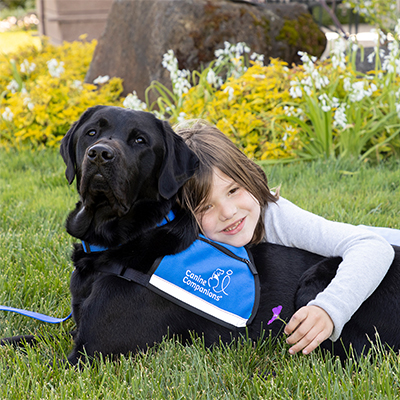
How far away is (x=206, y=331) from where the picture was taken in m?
2.11

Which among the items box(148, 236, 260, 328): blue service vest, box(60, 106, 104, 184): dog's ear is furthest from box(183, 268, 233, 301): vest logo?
box(60, 106, 104, 184): dog's ear

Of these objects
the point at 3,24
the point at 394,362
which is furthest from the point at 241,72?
the point at 3,24

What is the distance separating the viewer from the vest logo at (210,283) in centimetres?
207

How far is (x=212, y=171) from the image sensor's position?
2395 millimetres

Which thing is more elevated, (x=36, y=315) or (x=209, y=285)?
(x=209, y=285)

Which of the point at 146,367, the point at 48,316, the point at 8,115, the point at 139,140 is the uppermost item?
the point at 139,140

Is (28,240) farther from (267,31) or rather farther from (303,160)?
(267,31)

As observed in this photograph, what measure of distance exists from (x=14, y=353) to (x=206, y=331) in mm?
834

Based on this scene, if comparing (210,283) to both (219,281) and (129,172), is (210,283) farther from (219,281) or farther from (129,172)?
(129,172)

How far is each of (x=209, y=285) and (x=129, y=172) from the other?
590 millimetres

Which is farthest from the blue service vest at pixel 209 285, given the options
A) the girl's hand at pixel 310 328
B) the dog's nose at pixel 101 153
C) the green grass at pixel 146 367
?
the dog's nose at pixel 101 153

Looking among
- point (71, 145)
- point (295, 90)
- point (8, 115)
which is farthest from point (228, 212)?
point (8, 115)

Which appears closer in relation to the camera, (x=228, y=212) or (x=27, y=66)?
(x=228, y=212)

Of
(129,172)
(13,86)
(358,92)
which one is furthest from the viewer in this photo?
(13,86)
